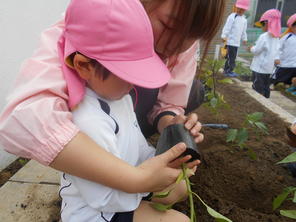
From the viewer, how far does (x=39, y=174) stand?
61.3 inches

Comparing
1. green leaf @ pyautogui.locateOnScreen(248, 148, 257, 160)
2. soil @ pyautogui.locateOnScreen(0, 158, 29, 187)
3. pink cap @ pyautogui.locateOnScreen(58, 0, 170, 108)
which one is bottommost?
soil @ pyautogui.locateOnScreen(0, 158, 29, 187)

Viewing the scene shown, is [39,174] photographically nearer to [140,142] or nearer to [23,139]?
[140,142]

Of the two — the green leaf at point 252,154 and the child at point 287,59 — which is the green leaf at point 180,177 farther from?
the child at point 287,59

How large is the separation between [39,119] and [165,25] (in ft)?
1.72

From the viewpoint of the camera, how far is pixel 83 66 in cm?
80

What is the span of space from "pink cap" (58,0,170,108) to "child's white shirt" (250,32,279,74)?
3.94m

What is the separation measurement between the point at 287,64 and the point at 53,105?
468 centimetres

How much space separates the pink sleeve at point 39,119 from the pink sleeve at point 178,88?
2.33 ft

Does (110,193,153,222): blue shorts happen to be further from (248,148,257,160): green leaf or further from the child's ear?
(248,148,257,160): green leaf

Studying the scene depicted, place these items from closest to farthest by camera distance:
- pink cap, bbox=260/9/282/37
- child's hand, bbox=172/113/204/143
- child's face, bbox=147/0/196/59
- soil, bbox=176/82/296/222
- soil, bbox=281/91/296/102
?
child's face, bbox=147/0/196/59, child's hand, bbox=172/113/204/143, soil, bbox=176/82/296/222, soil, bbox=281/91/296/102, pink cap, bbox=260/9/282/37

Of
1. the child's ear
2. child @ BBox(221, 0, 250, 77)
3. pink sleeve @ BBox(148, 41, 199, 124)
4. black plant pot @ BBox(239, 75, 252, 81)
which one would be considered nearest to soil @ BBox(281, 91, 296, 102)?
black plant pot @ BBox(239, 75, 252, 81)

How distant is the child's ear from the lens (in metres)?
0.78

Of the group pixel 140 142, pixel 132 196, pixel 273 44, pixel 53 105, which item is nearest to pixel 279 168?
pixel 140 142

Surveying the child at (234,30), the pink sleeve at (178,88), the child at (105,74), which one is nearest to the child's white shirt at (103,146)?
the child at (105,74)
